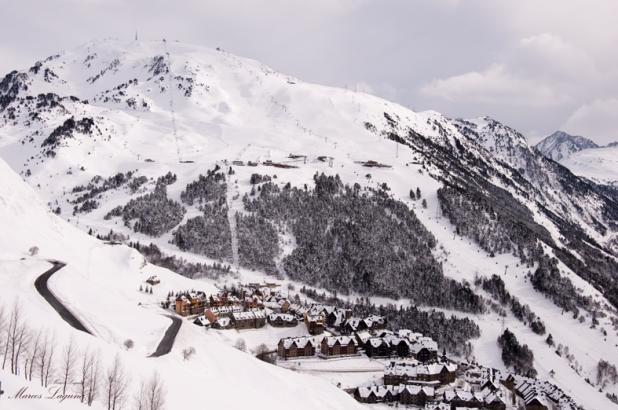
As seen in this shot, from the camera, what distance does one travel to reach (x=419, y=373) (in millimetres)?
103125

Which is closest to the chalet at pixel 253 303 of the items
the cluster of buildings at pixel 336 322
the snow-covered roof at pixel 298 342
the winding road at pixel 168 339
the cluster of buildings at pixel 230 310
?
the cluster of buildings at pixel 230 310

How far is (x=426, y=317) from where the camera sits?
16475 centimetres

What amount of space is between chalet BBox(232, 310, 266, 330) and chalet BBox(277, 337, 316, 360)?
15615mm

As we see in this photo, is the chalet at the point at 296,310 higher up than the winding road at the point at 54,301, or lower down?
lower down

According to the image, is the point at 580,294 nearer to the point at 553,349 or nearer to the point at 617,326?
the point at 617,326

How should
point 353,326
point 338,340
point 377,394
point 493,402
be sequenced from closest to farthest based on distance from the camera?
point 377,394 < point 493,402 < point 338,340 < point 353,326

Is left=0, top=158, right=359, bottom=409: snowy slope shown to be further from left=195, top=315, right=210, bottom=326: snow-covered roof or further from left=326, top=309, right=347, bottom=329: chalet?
left=326, top=309, right=347, bottom=329: chalet

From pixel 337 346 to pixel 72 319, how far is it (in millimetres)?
63483

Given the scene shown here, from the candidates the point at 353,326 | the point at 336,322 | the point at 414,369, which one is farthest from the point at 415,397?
the point at 336,322

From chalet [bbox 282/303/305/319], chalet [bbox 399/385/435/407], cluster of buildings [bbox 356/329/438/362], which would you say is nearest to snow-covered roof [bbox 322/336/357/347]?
cluster of buildings [bbox 356/329/438/362]

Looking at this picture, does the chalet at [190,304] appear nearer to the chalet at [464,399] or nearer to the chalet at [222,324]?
the chalet at [222,324]

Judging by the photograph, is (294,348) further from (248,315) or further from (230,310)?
(230,310)

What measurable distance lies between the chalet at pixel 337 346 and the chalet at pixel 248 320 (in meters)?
21.4

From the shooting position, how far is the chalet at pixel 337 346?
372 feet
